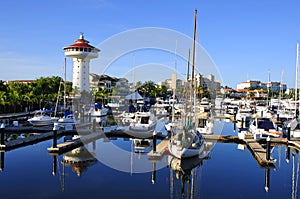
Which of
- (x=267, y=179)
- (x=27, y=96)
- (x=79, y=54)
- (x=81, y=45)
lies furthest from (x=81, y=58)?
(x=267, y=179)

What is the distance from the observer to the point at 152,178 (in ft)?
43.3

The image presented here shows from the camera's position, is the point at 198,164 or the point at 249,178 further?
the point at 198,164

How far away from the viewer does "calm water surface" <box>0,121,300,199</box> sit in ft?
37.4

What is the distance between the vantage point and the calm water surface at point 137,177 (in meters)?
11.4

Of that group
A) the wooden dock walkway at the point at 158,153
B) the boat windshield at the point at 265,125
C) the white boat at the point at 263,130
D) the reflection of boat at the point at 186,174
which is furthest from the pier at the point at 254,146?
the boat windshield at the point at 265,125

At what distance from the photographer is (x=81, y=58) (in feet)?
180

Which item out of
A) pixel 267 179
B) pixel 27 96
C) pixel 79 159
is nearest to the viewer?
pixel 267 179

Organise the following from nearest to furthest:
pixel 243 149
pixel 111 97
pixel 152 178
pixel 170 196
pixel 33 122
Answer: pixel 170 196, pixel 152 178, pixel 243 149, pixel 33 122, pixel 111 97

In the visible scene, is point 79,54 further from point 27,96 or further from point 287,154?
point 287,154

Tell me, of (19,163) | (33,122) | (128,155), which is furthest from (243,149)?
(33,122)

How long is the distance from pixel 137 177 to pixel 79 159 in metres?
4.26

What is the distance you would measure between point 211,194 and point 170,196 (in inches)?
61.1

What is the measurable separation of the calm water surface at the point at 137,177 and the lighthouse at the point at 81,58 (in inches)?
1492

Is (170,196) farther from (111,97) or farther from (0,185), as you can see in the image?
(111,97)
